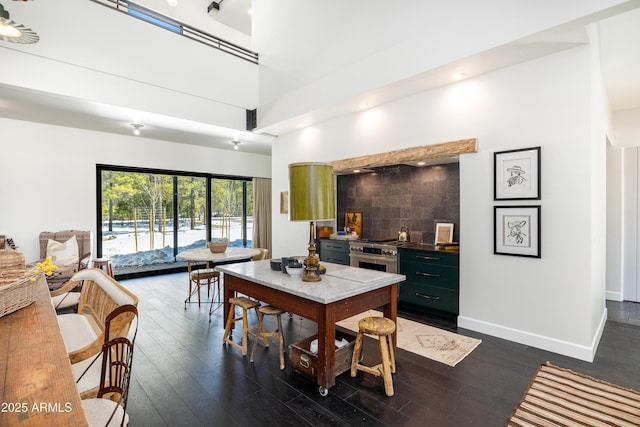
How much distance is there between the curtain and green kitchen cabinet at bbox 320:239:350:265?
325cm

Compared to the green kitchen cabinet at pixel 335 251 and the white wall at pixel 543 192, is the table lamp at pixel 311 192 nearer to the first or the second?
the white wall at pixel 543 192

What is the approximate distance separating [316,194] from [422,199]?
8.99 feet

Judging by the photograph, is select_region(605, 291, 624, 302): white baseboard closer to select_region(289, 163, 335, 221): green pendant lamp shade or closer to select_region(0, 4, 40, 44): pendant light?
select_region(289, 163, 335, 221): green pendant lamp shade

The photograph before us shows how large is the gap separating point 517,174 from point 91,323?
394 centimetres

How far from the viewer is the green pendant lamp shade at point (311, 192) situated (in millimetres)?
2523

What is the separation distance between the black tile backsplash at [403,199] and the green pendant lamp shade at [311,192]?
2596 millimetres

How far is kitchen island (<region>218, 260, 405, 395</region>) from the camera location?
2.32m

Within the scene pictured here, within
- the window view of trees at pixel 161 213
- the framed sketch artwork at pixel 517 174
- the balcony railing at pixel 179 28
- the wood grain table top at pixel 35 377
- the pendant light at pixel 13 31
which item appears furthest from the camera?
the window view of trees at pixel 161 213

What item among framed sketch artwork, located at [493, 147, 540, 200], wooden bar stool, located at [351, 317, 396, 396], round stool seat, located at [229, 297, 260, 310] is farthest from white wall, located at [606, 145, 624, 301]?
round stool seat, located at [229, 297, 260, 310]

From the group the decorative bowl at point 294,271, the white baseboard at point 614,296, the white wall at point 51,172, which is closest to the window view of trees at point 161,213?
the white wall at point 51,172

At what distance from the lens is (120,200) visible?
6.47m

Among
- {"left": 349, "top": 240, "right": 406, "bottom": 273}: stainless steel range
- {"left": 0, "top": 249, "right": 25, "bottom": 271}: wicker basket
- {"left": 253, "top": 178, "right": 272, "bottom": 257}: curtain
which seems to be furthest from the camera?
{"left": 253, "top": 178, "right": 272, "bottom": 257}: curtain

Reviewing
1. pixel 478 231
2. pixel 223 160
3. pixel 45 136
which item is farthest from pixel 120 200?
pixel 478 231

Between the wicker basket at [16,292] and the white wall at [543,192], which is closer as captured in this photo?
the wicker basket at [16,292]
